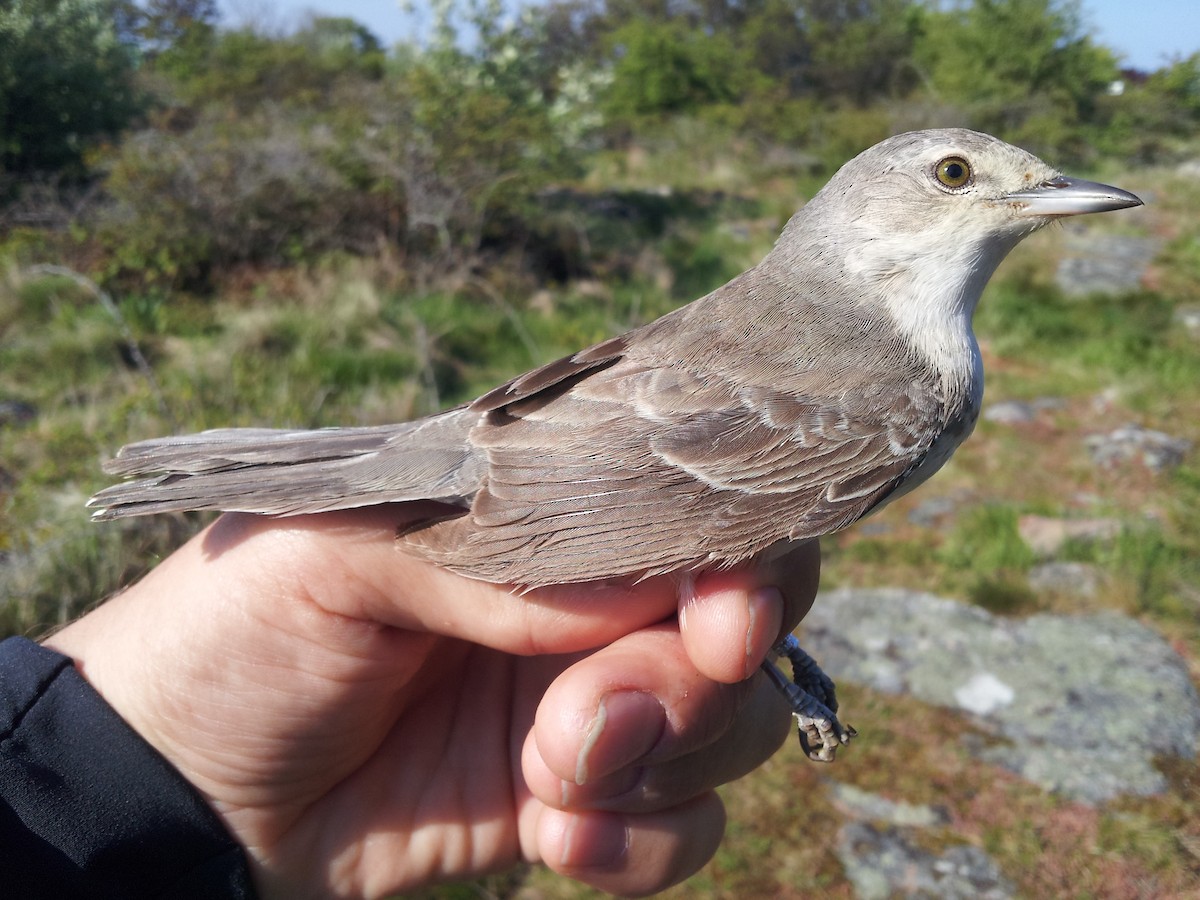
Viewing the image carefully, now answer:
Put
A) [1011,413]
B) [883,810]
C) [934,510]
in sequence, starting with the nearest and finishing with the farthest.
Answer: [883,810], [934,510], [1011,413]

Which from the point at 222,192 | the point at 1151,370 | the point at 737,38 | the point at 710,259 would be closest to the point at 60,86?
the point at 222,192

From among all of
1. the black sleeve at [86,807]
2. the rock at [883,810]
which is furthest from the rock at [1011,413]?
the black sleeve at [86,807]

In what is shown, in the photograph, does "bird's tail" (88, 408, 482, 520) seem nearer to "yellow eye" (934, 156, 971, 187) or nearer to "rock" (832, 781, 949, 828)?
"yellow eye" (934, 156, 971, 187)

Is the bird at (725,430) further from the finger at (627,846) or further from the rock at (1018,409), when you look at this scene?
the rock at (1018,409)

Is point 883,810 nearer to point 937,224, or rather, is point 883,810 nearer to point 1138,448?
point 937,224

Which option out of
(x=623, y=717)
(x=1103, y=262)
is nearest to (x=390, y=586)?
(x=623, y=717)

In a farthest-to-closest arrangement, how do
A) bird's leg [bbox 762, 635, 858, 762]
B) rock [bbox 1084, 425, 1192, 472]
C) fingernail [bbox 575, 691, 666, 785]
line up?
rock [bbox 1084, 425, 1192, 472] → bird's leg [bbox 762, 635, 858, 762] → fingernail [bbox 575, 691, 666, 785]

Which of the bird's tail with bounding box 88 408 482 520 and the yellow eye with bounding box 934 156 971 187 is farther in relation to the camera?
the yellow eye with bounding box 934 156 971 187

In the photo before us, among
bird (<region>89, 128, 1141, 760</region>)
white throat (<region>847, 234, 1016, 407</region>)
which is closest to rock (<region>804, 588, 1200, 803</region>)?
bird (<region>89, 128, 1141, 760</region>)
